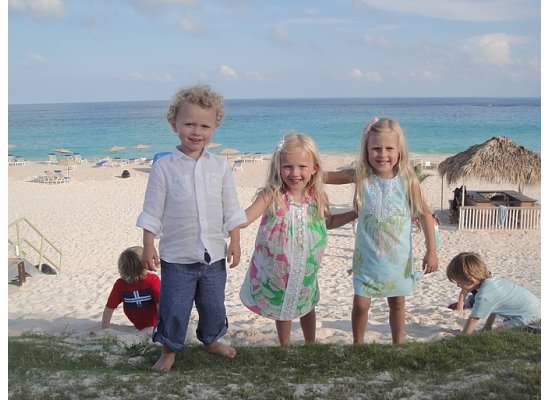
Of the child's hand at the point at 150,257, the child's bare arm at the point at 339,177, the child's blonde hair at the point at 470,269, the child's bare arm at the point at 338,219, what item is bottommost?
the child's blonde hair at the point at 470,269

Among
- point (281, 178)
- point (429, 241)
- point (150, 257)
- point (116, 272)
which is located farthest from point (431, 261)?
point (116, 272)

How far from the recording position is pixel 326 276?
8.53 m

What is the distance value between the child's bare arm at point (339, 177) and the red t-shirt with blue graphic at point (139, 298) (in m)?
1.68

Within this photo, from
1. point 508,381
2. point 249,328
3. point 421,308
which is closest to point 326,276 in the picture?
point 421,308

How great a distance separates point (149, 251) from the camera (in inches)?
118

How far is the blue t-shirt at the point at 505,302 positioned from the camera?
3.92 metres

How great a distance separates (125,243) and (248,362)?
27.8ft

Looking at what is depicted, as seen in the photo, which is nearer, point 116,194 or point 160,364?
point 160,364

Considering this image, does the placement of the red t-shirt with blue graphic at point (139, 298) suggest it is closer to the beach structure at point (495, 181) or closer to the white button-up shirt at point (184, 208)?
the white button-up shirt at point (184, 208)

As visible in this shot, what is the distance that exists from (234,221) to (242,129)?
4306 cm

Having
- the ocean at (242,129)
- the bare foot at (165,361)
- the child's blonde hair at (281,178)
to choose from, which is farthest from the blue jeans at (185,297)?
the ocean at (242,129)

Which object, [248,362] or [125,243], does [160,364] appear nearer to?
[248,362]

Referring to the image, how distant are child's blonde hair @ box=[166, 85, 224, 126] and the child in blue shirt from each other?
204 centimetres

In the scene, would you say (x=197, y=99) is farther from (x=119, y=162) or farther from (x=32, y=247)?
(x=119, y=162)
